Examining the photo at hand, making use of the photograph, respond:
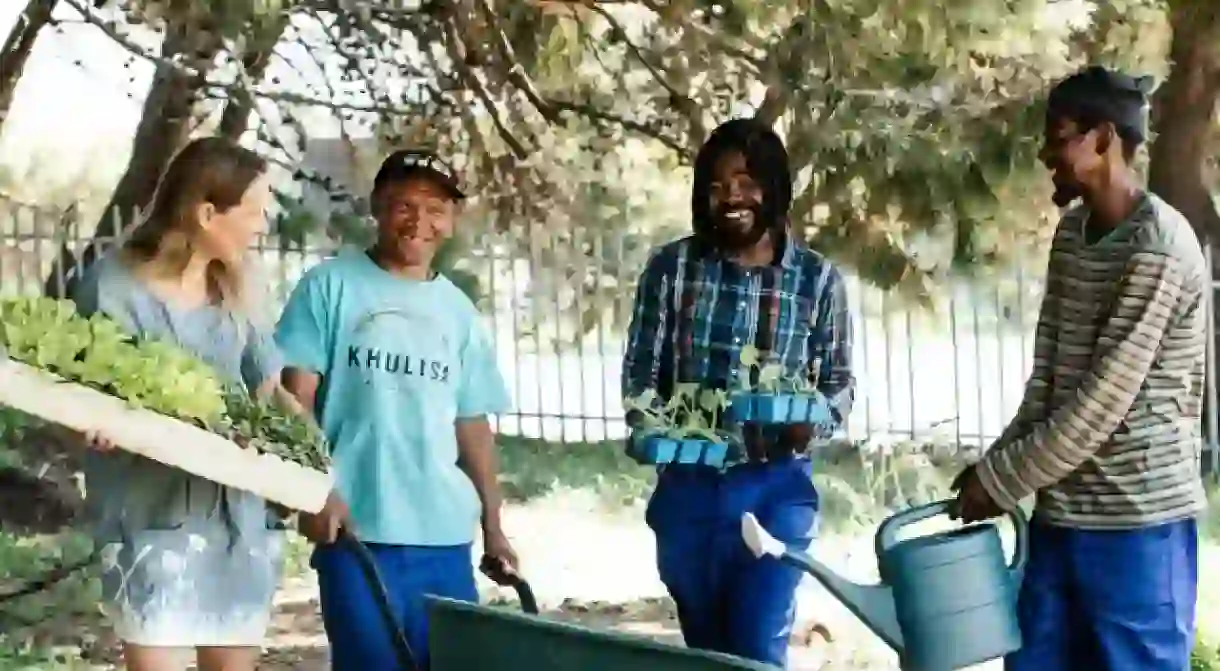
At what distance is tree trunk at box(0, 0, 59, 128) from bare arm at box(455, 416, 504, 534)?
1.14 meters

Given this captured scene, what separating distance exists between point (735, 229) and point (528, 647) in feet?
2.56

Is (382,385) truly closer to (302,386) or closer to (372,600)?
(302,386)

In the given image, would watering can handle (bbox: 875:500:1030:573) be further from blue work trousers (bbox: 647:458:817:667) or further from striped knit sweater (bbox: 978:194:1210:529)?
blue work trousers (bbox: 647:458:817:667)

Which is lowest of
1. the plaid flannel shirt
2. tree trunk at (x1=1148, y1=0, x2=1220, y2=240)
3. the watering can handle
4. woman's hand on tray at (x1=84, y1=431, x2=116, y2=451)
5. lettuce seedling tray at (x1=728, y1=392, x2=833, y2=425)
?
the watering can handle

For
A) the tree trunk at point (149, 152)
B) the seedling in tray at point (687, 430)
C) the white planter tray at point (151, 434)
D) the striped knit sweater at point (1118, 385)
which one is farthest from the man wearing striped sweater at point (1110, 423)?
the tree trunk at point (149, 152)

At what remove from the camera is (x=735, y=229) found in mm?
1914

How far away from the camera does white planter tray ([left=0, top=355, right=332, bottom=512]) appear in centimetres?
139

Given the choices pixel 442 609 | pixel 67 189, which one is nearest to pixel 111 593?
pixel 442 609

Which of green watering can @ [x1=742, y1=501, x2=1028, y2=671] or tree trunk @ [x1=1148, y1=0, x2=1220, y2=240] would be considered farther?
tree trunk @ [x1=1148, y1=0, x2=1220, y2=240]

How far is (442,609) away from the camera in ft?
4.82

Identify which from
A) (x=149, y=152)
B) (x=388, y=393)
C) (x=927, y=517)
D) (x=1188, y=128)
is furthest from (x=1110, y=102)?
(x=149, y=152)

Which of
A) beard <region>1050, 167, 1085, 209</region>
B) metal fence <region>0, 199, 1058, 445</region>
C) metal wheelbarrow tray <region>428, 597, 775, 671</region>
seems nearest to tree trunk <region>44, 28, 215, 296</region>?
metal fence <region>0, 199, 1058, 445</region>

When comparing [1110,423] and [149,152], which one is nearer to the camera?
[1110,423]

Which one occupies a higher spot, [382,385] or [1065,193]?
[1065,193]
